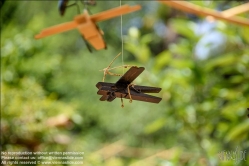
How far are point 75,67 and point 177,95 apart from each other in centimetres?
81

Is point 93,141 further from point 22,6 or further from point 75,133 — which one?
point 22,6

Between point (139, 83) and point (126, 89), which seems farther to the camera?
point (139, 83)

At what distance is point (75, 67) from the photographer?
2080mm

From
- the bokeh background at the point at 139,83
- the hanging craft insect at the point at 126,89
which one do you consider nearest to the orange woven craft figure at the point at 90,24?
the hanging craft insect at the point at 126,89

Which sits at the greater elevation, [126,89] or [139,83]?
[126,89]

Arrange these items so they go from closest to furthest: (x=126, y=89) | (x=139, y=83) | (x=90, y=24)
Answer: (x=126, y=89) < (x=90, y=24) < (x=139, y=83)

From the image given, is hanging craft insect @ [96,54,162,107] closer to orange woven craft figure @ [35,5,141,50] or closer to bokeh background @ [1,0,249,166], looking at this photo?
orange woven craft figure @ [35,5,141,50]

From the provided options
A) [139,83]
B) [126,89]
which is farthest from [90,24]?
[139,83]

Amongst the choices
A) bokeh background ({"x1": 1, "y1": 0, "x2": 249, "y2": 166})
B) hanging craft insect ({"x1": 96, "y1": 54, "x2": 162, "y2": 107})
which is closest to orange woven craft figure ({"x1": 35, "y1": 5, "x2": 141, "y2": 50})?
hanging craft insect ({"x1": 96, "y1": 54, "x2": 162, "y2": 107})

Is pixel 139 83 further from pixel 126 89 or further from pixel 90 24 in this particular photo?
pixel 126 89

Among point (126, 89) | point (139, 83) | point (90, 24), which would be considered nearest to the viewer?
point (126, 89)

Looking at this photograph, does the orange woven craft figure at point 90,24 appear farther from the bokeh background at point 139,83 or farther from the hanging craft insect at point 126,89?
the bokeh background at point 139,83

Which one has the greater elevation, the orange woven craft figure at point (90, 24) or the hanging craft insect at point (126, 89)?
the hanging craft insect at point (126, 89)

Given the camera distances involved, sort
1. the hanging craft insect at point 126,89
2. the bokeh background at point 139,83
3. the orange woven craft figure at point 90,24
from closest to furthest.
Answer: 1. the hanging craft insect at point 126,89
2. the orange woven craft figure at point 90,24
3. the bokeh background at point 139,83
